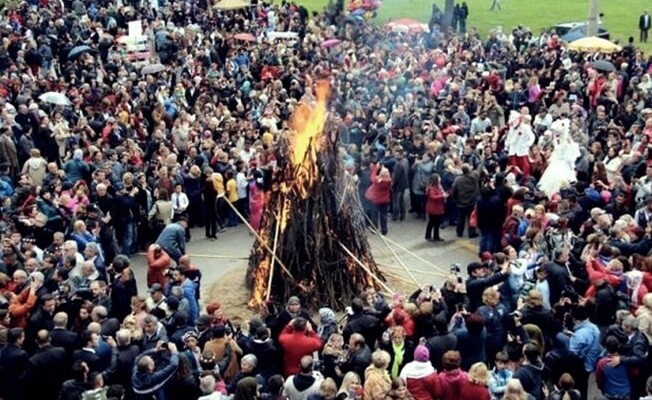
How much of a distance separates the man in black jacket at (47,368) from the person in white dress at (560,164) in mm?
9211

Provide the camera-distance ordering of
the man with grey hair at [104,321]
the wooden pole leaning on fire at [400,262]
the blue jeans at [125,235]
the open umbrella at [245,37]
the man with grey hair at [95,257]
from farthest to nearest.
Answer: the open umbrella at [245,37] → the blue jeans at [125,235] → the wooden pole leaning on fire at [400,262] → the man with grey hair at [95,257] → the man with grey hair at [104,321]

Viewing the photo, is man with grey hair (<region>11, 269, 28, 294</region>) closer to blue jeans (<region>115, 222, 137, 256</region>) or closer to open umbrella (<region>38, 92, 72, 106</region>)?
blue jeans (<region>115, 222, 137, 256</region>)

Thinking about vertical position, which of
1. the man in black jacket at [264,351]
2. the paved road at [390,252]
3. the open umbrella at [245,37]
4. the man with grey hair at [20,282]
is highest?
the open umbrella at [245,37]

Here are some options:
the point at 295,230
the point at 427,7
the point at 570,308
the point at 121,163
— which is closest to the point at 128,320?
A: the point at 295,230

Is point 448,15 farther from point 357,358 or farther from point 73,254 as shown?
point 357,358

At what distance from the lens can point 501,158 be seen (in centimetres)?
1894

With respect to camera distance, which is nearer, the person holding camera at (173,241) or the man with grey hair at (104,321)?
the man with grey hair at (104,321)

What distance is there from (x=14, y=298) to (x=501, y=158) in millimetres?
10048

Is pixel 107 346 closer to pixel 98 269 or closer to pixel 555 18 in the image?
pixel 98 269

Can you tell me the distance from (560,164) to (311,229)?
18.3ft

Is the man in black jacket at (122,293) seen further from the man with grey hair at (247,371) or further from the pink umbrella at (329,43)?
the pink umbrella at (329,43)

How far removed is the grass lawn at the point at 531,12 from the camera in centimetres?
4319

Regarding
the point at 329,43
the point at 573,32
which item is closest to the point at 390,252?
the point at 329,43

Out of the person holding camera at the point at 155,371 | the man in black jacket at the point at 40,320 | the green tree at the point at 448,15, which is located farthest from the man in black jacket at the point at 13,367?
the green tree at the point at 448,15
